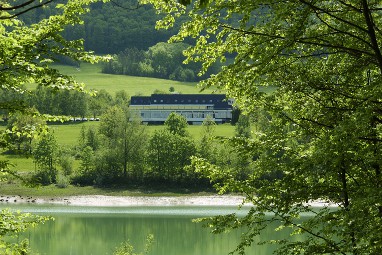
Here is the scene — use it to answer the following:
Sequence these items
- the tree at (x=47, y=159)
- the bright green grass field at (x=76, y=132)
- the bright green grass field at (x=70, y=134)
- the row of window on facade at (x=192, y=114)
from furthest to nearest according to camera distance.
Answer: the row of window on facade at (x=192, y=114), the bright green grass field at (x=76, y=132), the bright green grass field at (x=70, y=134), the tree at (x=47, y=159)

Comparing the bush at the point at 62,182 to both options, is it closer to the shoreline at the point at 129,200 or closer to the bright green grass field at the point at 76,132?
the shoreline at the point at 129,200

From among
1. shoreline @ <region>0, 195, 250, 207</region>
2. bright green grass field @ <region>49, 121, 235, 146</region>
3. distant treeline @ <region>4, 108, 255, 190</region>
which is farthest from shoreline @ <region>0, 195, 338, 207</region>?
bright green grass field @ <region>49, 121, 235, 146</region>

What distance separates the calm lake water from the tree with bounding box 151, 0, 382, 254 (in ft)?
97.6

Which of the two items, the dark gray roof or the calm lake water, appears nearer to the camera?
the calm lake water

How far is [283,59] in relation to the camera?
486 inches

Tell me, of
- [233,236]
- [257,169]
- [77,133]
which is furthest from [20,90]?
[77,133]

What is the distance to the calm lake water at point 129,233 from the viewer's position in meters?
45.6

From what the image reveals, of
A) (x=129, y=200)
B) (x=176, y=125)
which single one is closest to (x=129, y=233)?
(x=129, y=200)

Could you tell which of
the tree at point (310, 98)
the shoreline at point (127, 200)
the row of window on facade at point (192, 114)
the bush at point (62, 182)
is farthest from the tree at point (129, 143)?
the tree at point (310, 98)

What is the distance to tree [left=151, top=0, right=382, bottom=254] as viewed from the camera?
9.87 m

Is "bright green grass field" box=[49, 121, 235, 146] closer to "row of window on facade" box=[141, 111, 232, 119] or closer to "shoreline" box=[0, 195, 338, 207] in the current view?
"row of window on facade" box=[141, 111, 232, 119]

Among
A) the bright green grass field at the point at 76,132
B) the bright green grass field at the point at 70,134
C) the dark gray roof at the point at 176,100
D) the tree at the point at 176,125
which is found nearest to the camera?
the bright green grass field at the point at 70,134

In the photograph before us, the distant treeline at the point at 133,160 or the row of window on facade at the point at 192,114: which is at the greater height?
the row of window on facade at the point at 192,114

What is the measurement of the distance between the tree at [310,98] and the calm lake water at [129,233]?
29.7 m
